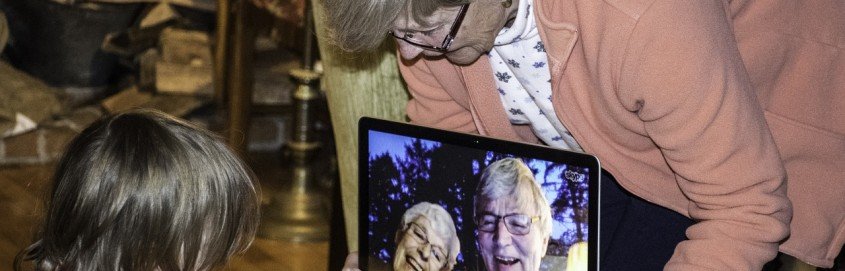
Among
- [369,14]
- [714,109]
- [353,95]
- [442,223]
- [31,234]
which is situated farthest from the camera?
[31,234]

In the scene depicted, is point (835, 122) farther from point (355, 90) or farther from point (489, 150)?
point (355, 90)

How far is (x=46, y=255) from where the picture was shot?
1.16 meters

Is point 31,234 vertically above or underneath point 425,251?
underneath

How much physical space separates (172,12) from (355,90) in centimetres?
214

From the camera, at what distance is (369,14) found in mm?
1191

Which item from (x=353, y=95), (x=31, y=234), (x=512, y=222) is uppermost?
(x=353, y=95)

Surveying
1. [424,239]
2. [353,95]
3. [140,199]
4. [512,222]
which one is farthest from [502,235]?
[353,95]

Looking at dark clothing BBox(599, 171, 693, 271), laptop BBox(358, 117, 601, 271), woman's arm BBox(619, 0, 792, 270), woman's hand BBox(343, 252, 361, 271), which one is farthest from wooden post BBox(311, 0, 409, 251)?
woman's arm BBox(619, 0, 792, 270)

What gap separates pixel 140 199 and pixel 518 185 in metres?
0.40

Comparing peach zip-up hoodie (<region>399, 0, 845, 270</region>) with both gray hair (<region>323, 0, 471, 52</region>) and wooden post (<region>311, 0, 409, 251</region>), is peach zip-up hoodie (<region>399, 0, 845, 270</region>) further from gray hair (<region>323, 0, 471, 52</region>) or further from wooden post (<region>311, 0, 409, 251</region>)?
wooden post (<region>311, 0, 409, 251</region>)

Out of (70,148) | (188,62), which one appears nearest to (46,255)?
(70,148)

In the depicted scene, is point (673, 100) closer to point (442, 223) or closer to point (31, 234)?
point (442, 223)

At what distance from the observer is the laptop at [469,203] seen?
119 cm

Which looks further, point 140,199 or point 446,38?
point 446,38
